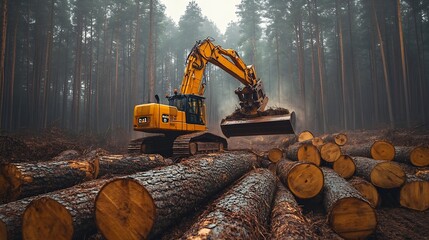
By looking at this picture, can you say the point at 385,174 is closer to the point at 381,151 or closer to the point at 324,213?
the point at 324,213

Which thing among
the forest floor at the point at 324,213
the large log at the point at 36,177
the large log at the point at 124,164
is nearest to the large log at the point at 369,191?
the forest floor at the point at 324,213

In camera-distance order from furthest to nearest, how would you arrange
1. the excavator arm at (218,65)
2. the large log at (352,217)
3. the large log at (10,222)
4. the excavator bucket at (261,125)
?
the excavator arm at (218,65) < the excavator bucket at (261,125) < the large log at (352,217) < the large log at (10,222)

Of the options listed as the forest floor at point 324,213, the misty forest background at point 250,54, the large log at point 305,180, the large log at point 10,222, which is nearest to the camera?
the large log at point 10,222

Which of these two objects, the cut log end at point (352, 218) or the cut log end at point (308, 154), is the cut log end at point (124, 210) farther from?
the cut log end at point (308, 154)

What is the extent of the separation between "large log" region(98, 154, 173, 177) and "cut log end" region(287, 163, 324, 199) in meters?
3.65

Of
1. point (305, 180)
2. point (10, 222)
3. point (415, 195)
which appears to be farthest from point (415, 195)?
point (10, 222)

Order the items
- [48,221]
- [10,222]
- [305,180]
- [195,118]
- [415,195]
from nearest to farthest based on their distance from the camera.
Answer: [48,221] → [10,222] → [305,180] → [415,195] → [195,118]

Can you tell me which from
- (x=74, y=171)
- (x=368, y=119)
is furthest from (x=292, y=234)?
(x=368, y=119)

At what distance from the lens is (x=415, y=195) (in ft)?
15.2

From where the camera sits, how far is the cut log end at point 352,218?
330 cm

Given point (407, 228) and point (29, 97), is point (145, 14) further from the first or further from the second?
point (407, 228)

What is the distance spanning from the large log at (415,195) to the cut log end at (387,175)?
16 centimetres

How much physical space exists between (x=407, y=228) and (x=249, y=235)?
10.3ft

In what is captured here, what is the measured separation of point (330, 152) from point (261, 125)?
256 centimetres
